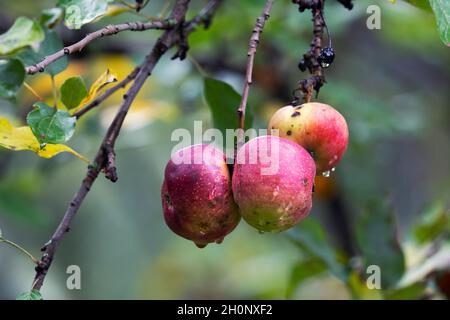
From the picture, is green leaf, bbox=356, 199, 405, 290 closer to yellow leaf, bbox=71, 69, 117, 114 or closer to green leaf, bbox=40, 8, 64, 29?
yellow leaf, bbox=71, 69, 117, 114

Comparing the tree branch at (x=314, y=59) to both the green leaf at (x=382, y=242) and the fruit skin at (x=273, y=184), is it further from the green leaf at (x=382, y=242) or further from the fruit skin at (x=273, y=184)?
the green leaf at (x=382, y=242)

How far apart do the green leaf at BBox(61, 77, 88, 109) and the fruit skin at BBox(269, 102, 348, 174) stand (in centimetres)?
23

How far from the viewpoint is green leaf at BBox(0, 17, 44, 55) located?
27.0 inches

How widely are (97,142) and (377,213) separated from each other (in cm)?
85

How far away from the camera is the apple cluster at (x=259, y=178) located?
0.75 meters

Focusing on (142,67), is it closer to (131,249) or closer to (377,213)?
(377,213)

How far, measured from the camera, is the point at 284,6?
1.83 m

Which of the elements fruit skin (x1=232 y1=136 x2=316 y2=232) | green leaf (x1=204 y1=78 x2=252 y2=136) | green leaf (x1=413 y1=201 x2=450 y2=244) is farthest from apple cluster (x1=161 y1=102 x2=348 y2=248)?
green leaf (x1=413 y1=201 x2=450 y2=244)

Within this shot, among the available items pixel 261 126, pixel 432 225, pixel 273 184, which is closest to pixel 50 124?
pixel 273 184

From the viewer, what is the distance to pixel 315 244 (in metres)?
1.28

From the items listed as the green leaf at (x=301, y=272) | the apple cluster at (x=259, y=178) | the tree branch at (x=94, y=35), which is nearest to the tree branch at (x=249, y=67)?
the apple cluster at (x=259, y=178)

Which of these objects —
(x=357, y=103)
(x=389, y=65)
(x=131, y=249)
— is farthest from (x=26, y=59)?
(x=131, y=249)

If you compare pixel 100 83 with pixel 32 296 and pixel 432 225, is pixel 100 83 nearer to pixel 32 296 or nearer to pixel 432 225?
pixel 32 296

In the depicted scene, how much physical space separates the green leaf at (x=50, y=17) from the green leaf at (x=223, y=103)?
40cm
